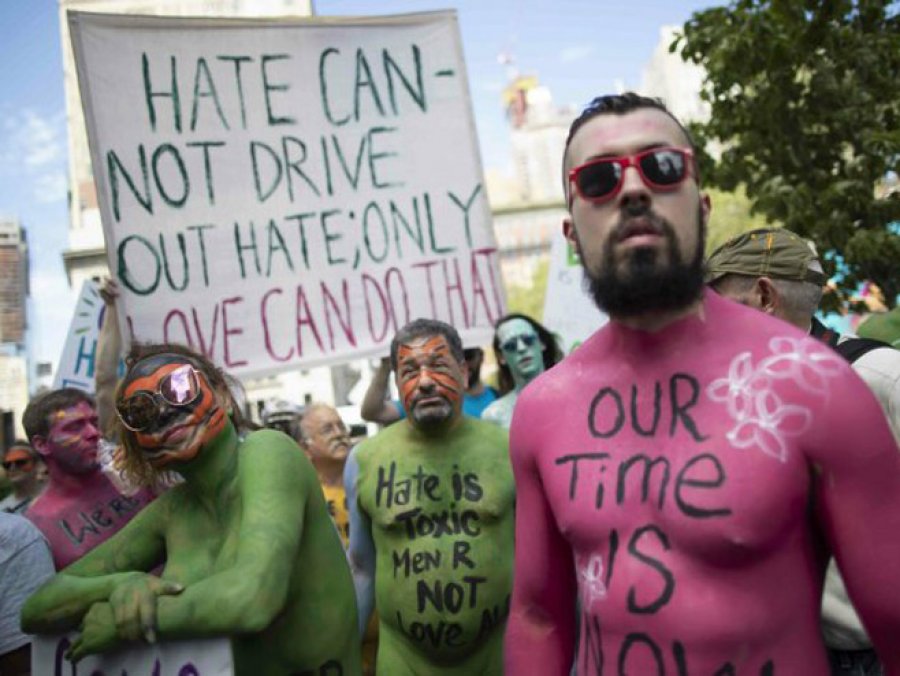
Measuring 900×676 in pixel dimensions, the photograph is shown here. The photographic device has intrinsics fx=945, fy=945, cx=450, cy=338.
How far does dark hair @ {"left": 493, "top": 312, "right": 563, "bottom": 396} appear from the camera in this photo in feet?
A: 18.0

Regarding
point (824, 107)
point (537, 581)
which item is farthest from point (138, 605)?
point (824, 107)

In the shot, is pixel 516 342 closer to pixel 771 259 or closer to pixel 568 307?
pixel 771 259

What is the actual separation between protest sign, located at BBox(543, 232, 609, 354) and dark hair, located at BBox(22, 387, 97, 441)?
4.25m

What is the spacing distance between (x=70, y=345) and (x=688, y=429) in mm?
6028

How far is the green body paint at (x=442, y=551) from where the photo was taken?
368cm

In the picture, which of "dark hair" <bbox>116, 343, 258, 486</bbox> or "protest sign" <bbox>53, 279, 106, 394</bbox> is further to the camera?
"protest sign" <bbox>53, 279, 106, 394</bbox>

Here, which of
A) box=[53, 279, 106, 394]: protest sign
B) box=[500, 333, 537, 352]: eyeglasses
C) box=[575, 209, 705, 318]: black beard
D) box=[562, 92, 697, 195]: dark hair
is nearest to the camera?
box=[575, 209, 705, 318]: black beard

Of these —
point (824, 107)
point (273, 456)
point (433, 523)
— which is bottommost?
point (433, 523)

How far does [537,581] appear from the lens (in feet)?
6.79

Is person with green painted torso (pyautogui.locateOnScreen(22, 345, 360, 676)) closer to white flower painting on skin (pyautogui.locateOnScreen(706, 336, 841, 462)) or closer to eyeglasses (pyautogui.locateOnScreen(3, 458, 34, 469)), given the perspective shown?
white flower painting on skin (pyautogui.locateOnScreen(706, 336, 841, 462))

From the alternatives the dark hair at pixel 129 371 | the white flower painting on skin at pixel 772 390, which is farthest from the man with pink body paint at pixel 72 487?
the white flower painting on skin at pixel 772 390

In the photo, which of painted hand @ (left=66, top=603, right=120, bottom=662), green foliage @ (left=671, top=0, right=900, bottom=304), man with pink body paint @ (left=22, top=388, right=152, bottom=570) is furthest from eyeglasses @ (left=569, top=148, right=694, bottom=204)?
green foliage @ (left=671, top=0, right=900, bottom=304)

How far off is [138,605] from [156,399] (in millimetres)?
566

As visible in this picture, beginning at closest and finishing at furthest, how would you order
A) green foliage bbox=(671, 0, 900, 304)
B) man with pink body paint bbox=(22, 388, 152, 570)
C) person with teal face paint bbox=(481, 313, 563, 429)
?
1. man with pink body paint bbox=(22, 388, 152, 570)
2. person with teal face paint bbox=(481, 313, 563, 429)
3. green foliage bbox=(671, 0, 900, 304)
